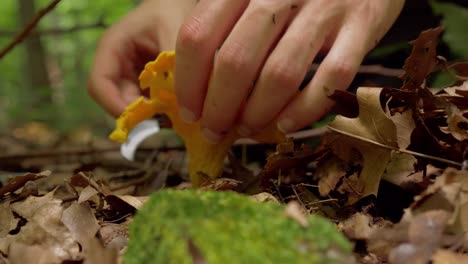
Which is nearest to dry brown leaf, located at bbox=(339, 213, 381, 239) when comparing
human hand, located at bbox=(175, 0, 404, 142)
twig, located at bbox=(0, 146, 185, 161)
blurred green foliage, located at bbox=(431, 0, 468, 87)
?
human hand, located at bbox=(175, 0, 404, 142)

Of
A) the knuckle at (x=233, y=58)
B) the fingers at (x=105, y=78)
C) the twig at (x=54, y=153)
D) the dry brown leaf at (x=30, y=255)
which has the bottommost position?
the twig at (x=54, y=153)

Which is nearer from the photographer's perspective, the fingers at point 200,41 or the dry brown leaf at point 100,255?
the dry brown leaf at point 100,255

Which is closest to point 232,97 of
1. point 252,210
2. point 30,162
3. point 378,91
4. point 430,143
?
point 378,91

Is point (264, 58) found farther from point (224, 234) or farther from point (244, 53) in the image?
point (224, 234)

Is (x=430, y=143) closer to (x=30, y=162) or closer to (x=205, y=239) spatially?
(x=205, y=239)

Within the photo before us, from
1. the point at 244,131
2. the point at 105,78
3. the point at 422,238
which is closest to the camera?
the point at 422,238

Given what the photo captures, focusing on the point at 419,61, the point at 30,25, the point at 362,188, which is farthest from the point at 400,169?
the point at 30,25

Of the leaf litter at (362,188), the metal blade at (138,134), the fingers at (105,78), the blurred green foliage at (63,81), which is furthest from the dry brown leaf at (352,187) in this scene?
the blurred green foliage at (63,81)

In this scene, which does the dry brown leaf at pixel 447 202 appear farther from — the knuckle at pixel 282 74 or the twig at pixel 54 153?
the twig at pixel 54 153

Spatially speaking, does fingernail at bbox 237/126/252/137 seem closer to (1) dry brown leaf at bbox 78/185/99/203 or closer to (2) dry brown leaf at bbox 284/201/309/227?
(1) dry brown leaf at bbox 78/185/99/203
